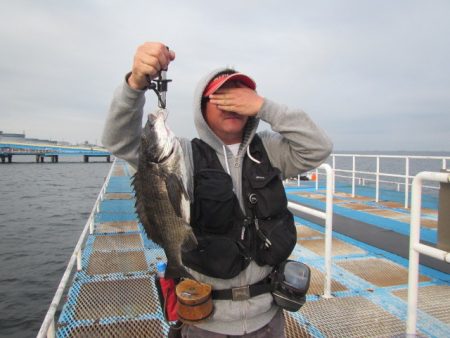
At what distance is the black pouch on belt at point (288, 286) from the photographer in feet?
6.52

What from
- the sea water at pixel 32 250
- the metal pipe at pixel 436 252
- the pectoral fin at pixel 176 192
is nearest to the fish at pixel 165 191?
the pectoral fin at pixel 176 192

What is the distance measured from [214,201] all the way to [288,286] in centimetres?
68

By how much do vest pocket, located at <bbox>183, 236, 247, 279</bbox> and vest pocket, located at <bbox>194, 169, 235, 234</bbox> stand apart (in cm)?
8

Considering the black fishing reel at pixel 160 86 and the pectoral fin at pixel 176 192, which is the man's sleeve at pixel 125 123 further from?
the pectoral fin at pixel 176 192

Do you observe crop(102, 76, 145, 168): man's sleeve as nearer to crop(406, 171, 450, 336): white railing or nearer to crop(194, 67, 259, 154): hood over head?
crop(194, 67, 259, 154): hood over head

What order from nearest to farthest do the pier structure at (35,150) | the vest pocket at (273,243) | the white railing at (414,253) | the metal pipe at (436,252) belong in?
the vest pocket at (273,243) → the metal pipe at (436,252) → the white railing at (414,253) → the pier structure at (35,150)

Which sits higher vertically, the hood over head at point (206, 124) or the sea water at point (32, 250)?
the hood over head at point (206, 124)

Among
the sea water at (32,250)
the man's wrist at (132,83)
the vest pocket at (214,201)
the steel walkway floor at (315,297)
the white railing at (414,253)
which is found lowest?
the sea water at (32,250)

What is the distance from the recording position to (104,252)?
19.4ft

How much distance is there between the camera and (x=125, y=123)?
1.93m

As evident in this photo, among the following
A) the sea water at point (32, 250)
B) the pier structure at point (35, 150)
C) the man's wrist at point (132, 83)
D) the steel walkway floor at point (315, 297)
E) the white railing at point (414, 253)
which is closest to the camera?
the man's wrist at point (132, 83)

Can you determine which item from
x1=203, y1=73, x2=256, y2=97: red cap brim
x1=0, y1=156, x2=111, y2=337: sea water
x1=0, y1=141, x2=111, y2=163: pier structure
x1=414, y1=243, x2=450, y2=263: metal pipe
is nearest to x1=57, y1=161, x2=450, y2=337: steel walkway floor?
x1=414, y1=243, x2=450, y2=263: metal pipe

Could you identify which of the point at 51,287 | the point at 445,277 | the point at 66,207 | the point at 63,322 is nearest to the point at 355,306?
the point at 445,277

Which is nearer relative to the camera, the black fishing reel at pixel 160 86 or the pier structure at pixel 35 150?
the black fishing reel at pixel 160 86
